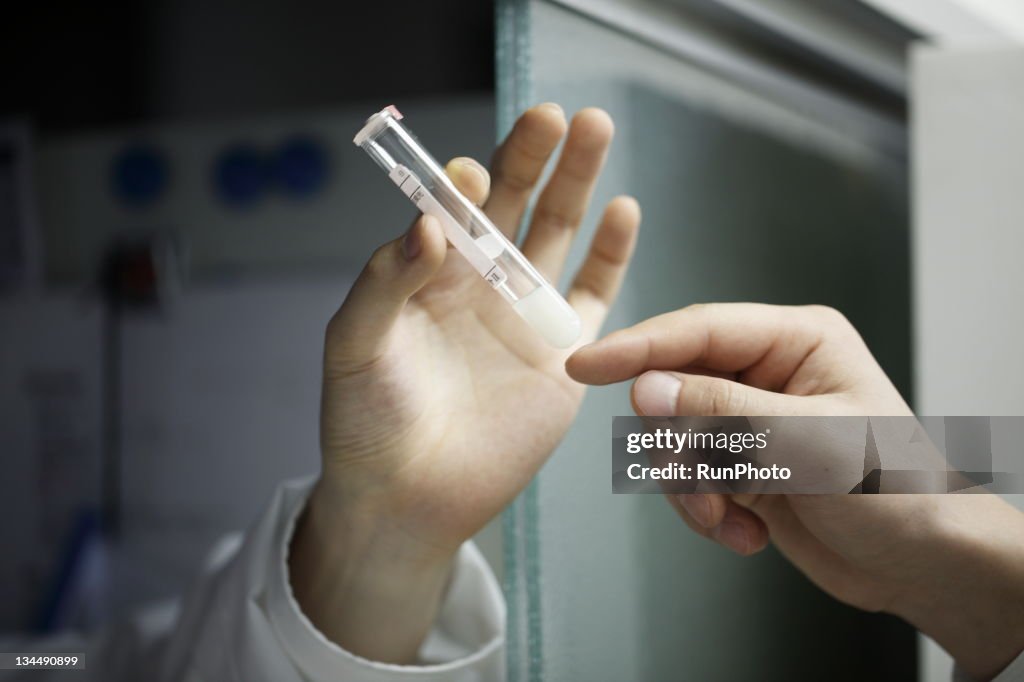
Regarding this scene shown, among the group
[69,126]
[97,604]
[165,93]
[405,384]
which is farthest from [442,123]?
[97,604]

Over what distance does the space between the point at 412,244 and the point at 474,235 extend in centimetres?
5

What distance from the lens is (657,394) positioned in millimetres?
452

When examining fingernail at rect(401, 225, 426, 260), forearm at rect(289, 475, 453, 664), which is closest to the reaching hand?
fingernail at rect(401, 225, 426, 260)

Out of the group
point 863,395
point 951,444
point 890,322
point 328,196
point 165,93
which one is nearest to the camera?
point 863,395

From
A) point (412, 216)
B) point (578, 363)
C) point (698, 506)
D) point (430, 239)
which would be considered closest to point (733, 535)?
point (698, 506)

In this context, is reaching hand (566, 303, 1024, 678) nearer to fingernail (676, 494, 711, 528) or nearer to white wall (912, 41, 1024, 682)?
fingernail (676, 494, 711, 528)

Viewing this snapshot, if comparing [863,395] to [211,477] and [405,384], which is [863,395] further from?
[211,477]

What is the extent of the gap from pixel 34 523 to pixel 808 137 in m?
1.74

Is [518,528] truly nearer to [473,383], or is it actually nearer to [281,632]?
[473,383]

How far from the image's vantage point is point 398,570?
2.08 ft

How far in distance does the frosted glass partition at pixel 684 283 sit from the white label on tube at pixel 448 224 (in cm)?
10

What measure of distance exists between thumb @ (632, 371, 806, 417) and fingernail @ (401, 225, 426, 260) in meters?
0.14

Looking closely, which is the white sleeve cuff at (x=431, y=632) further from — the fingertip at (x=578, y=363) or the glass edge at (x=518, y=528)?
the fingertip at (x=578, y=363)

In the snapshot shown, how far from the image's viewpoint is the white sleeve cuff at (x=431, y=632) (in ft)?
1.98
